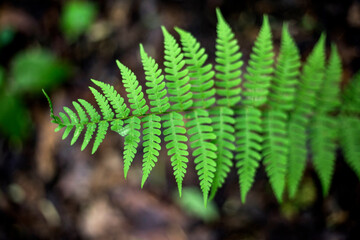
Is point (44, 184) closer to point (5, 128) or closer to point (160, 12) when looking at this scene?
point (5, 128)

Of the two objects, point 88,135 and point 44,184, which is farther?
point 44,184

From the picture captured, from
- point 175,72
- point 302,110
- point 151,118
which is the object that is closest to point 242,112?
point 302,110

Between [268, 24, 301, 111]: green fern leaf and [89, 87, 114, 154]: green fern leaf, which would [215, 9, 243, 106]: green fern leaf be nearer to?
[268, 24, 301, 111]: green fern leaf

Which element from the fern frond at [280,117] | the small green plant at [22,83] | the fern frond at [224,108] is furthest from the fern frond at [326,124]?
the small green plant at [22,83]

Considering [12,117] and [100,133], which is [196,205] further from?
[12,117]

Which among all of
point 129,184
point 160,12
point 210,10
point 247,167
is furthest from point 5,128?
point 247,167

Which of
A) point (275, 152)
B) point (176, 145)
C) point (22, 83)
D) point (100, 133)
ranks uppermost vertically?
point (22, 83)
